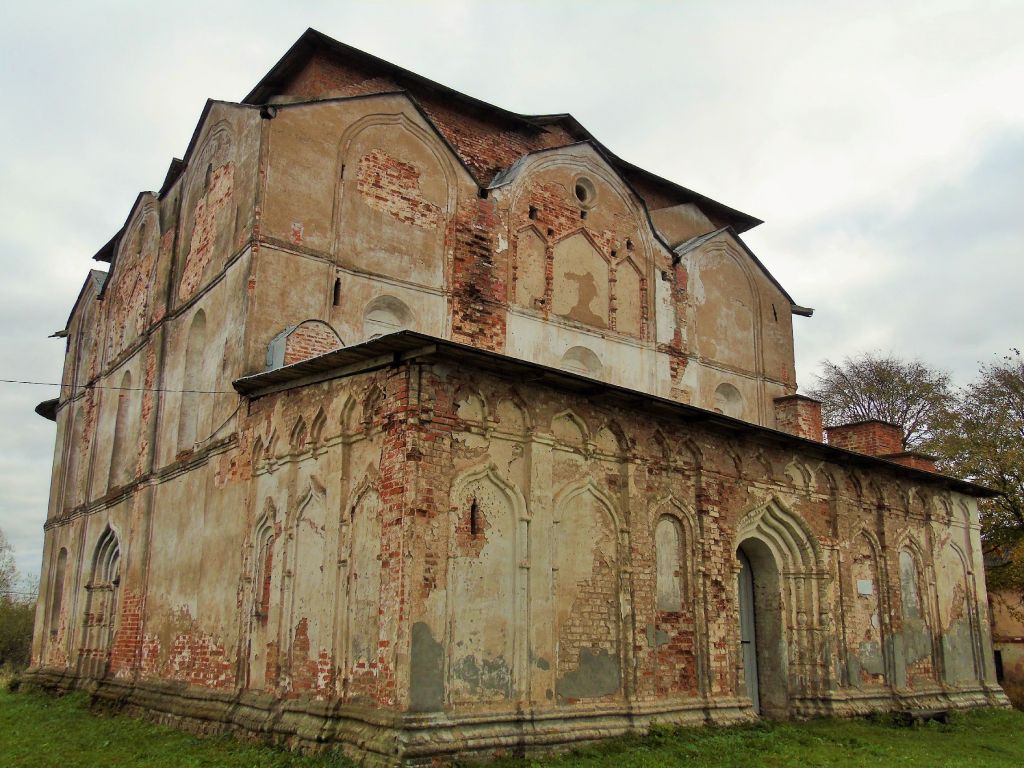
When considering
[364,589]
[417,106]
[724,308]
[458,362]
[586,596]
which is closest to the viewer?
[364,589]

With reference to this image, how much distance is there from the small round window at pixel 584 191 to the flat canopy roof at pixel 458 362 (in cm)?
598

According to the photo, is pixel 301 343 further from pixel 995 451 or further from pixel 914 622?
pixel 995 451

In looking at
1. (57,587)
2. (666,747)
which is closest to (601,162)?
(666,747)

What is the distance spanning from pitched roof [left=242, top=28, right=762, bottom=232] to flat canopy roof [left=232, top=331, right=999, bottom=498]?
19.7 feet

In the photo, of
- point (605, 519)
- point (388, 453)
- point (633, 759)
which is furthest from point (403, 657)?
point (605, 519)

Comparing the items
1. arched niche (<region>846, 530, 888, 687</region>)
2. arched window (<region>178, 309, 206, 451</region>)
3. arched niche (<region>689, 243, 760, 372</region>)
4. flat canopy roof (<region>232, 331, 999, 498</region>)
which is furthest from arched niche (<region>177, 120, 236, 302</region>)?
arched niche (<region>846, 530, 888, 687</region>)

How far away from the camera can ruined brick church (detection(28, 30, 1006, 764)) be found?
1039 centimetres

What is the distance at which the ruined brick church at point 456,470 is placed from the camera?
10.4 meters

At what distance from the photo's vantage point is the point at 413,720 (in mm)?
9227

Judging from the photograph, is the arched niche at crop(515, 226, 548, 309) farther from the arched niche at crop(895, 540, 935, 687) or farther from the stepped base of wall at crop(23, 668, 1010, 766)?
the arched niche at crop(895, 540, 935, 687)

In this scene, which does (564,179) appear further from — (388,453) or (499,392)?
(388,453)

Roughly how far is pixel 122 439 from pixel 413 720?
11.8 meters

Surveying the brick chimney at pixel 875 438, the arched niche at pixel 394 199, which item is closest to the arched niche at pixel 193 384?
the arched niche at pixel 394 199

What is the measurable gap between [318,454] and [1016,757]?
9977mm
